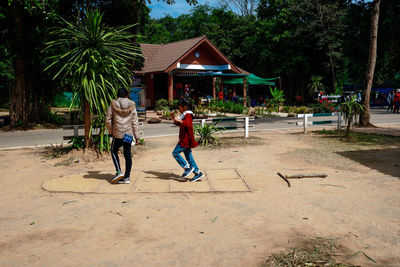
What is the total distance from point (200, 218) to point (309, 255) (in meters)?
1.53

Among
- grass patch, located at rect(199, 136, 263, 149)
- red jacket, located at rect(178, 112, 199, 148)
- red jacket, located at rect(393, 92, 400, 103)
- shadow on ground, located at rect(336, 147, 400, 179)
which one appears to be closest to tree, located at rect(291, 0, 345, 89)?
red jacket, located at rect(393, 92, 400, 103)

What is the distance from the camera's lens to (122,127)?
6.25m

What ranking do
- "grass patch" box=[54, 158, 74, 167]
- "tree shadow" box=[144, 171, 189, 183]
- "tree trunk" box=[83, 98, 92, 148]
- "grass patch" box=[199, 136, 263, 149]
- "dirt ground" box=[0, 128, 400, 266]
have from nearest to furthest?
"dirt ground" box=[0, 128, 400, 266]
"tree shadow" box=[144, 171, 189, 183]
"grass patch" box=[54, 158, 74, 167]
"tree trunk" box=[83, 98, 92, 148]
"grass patch" box=[199, 136, 263, 149]

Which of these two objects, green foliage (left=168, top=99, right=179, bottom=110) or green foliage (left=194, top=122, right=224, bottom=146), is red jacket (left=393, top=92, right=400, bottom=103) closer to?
green foliage (left=168, top=99, right=179, bottom=110)

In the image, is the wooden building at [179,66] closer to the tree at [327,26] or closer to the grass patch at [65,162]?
the tree at [327,26]

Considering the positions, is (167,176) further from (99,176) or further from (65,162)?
(65,162)

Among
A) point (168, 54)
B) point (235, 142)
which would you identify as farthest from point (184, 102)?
point (168, 54)

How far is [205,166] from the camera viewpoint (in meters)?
7.85

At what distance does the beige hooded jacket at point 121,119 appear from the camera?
6.25m

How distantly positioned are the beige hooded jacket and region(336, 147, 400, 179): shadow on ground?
5.01 m

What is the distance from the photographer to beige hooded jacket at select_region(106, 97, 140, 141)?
6250 millimetres

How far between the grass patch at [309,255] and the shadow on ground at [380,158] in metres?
3.87

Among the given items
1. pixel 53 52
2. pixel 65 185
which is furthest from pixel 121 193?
pixel 53 52

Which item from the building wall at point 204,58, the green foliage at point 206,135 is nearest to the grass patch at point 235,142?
the green foliage at point 206,135
